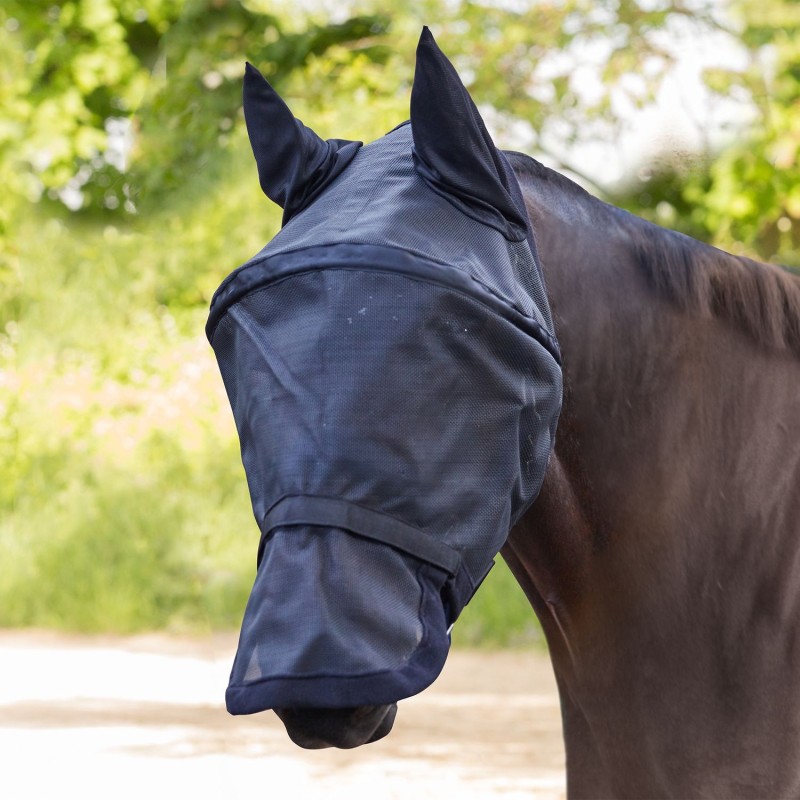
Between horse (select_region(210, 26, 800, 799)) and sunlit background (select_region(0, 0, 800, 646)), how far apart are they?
18.1 ft

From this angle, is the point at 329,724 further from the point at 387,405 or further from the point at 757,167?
the point at 757,167

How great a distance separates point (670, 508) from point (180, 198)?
27.1 ft

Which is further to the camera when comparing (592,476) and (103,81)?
(103,81)

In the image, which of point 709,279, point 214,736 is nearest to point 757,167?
point 214,736

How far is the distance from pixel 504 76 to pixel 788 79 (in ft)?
7.60

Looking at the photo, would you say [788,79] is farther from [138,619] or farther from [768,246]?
[138,619]

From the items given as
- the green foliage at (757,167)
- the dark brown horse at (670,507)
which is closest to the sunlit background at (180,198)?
→ the green foliage at (757,167)

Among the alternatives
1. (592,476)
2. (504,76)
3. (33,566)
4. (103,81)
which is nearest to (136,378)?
(33,566)

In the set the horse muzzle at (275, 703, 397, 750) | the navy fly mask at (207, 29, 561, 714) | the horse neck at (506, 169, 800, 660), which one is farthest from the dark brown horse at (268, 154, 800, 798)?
the horse muzzle at (275, 703, 397, 750)

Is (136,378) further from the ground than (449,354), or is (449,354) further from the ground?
(449,354)

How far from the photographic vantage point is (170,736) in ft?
16.4

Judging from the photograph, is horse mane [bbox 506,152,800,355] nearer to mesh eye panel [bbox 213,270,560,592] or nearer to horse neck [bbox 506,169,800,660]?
horse neck [bbox 506,169,800,660]

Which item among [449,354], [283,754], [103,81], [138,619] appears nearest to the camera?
[449,354]

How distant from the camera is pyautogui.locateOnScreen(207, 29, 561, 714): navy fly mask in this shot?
1243mm
